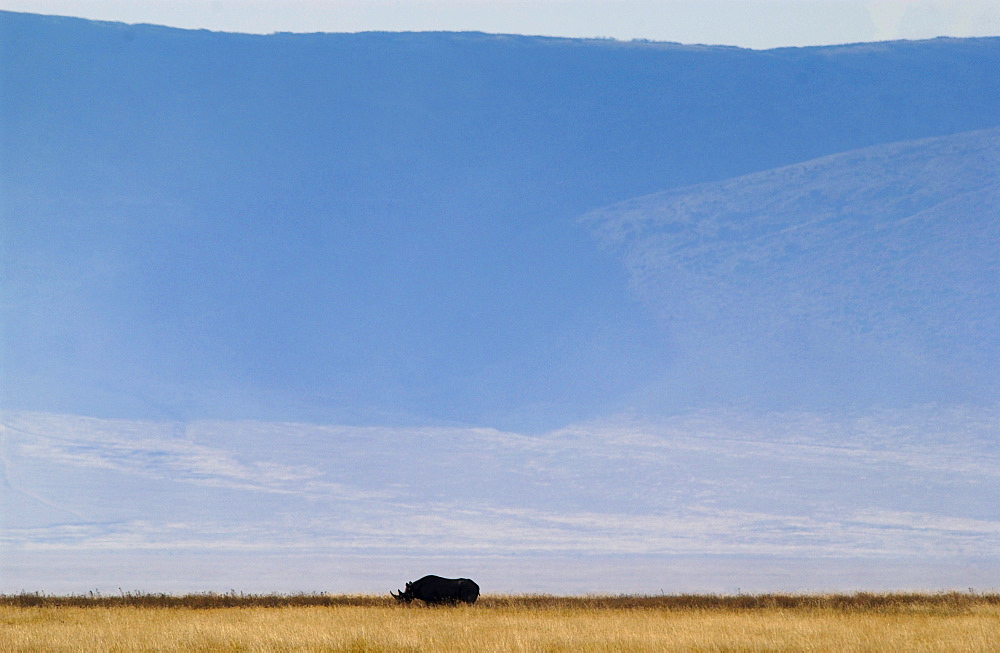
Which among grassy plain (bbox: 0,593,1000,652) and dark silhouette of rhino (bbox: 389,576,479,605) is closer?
grassy plain (bbox: 0,593,1000,652)

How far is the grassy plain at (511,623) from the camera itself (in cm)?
2128

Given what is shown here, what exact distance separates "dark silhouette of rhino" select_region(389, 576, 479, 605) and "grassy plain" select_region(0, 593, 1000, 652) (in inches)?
27.1

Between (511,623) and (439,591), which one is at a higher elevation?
(439,591)

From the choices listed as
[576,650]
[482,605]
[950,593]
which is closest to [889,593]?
[950,593]

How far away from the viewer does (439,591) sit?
111 feet

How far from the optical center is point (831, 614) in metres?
29.5

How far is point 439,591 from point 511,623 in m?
8.09

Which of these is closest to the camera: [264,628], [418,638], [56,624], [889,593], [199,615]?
[418,638]

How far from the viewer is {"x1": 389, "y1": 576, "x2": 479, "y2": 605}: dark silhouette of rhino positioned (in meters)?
33.7

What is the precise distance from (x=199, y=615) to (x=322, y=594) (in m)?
8.98

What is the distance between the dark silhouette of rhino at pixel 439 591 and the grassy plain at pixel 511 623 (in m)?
0.69

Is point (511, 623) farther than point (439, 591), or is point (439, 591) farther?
point (439, 591)

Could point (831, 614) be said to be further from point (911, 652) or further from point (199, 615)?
point (199, 615)

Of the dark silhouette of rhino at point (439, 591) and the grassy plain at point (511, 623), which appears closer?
the grassy plain at point (511, 623)
